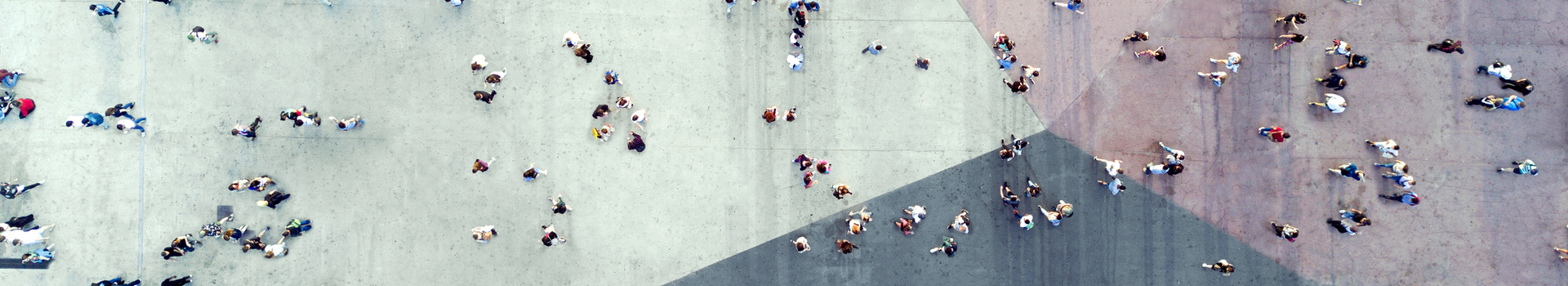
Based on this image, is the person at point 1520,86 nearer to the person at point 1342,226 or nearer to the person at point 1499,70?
the person at point 1499,70

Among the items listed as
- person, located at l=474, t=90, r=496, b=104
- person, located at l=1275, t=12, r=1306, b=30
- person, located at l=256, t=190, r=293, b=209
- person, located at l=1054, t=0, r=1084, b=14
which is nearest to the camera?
person, located at l=1275, t=12, r=1306, b=30

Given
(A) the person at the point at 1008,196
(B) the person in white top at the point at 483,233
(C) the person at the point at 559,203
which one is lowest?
(B) the person in white top at the point at 483,233

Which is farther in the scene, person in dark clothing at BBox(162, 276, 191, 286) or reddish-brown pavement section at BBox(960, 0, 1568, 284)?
person in dark clothing at BBox(162, 276, 191, 286)

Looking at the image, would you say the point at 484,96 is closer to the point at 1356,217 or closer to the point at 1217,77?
the point at 1217,77

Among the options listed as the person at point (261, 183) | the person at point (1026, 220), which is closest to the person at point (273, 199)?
the person at point (261, 183)

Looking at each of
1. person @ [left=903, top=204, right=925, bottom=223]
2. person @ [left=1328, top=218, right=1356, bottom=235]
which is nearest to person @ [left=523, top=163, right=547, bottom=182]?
person @ [left=903, top=204, right=925, bottom=223]

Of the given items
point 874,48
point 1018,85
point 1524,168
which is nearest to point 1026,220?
point 1018,85

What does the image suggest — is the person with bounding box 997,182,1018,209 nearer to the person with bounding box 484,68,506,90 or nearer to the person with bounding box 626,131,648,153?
the person with bounding box 626,131,648,153
